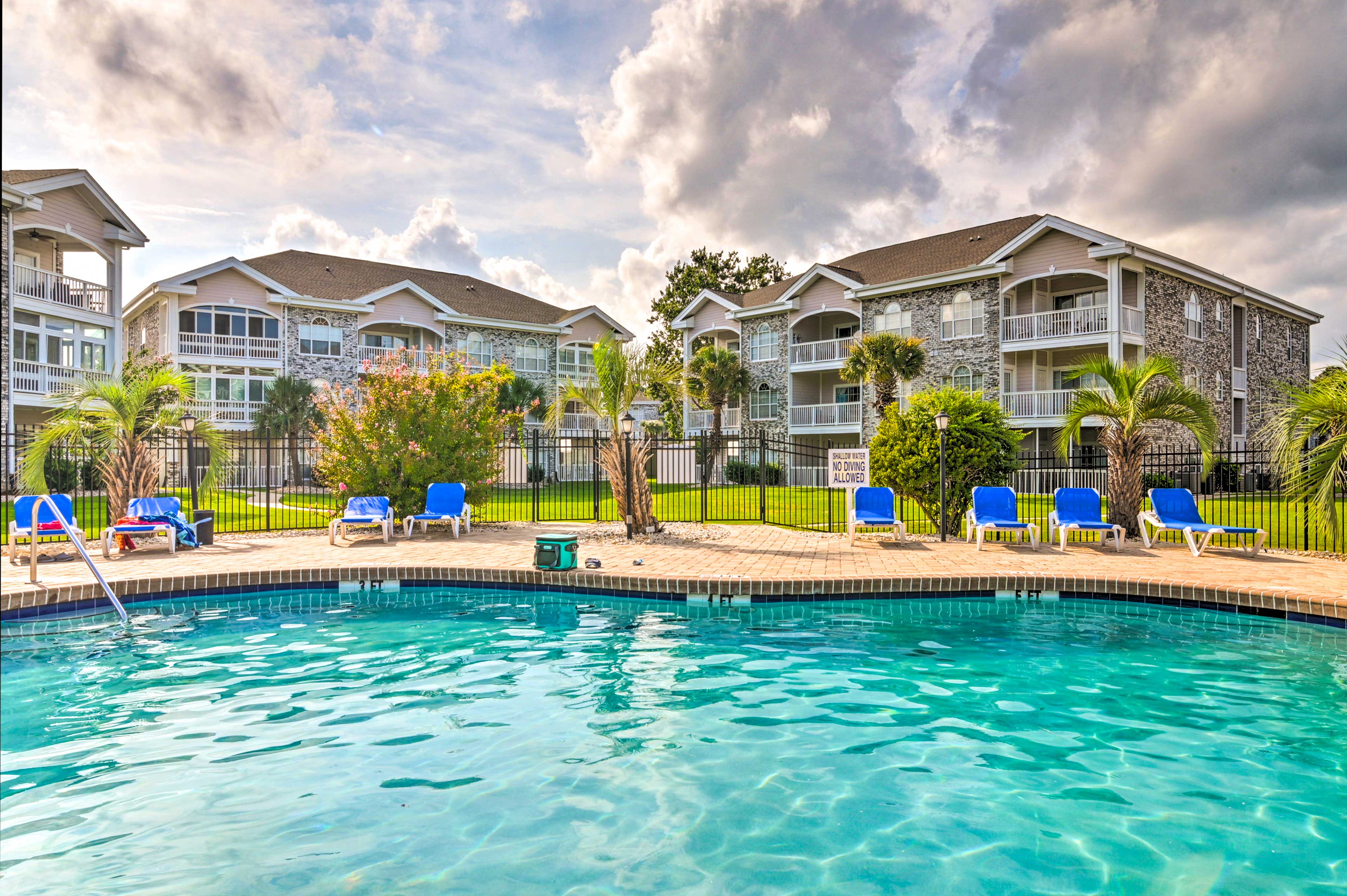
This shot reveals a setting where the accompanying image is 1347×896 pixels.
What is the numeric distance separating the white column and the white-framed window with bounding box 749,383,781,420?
44.2ft

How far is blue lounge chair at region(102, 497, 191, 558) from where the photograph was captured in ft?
37.5

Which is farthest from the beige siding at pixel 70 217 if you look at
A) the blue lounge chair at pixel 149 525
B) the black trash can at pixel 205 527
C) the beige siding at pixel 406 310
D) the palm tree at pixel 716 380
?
the palm tree at pixel 716 380

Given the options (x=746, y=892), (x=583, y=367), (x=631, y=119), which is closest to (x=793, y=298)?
(x=583, y=367)

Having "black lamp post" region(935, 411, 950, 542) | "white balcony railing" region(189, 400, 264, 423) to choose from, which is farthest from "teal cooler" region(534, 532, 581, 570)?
"white balcony railing" region(189, 400, 264, 423)

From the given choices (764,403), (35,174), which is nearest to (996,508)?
(764,403)

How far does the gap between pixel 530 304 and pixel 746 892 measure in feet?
136

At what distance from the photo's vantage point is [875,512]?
14.4 metres

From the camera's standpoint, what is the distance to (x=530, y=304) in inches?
1715

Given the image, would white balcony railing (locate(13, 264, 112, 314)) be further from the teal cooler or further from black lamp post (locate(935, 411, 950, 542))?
black lamp post (locate(935, 411, 950, 542))

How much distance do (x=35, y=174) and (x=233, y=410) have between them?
10561 mm

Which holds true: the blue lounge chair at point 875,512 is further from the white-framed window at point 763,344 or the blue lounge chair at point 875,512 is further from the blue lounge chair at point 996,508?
the white-framed window at point 763,344

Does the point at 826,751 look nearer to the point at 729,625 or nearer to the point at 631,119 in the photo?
the point at 729,625

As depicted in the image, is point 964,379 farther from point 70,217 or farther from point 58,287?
point 58,287

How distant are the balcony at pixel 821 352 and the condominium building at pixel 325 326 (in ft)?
26.8
